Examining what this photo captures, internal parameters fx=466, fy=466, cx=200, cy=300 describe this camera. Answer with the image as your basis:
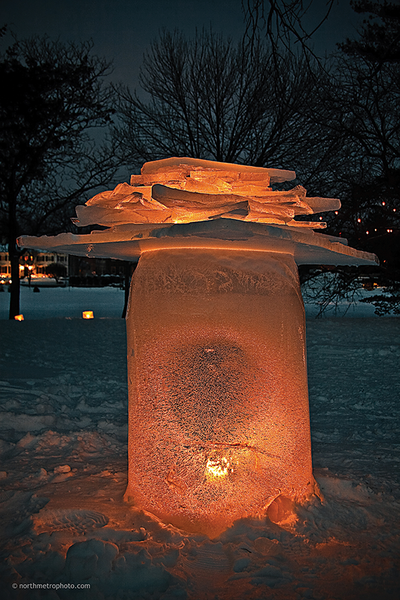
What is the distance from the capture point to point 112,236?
2.78m

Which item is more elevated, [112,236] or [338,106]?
[338,106]

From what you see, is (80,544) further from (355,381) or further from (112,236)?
(355,381)

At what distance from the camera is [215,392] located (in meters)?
2.67

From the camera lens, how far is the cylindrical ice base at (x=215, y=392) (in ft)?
8.70

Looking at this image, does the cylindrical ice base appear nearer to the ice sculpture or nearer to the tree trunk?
the ice sculpture

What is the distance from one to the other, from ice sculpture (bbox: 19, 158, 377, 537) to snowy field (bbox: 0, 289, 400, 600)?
0.21 metres

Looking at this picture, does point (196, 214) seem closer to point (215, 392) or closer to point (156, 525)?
point (215, 392)

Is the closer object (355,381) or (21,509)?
(21,509)

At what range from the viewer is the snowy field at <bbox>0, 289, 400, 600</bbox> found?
2.12m

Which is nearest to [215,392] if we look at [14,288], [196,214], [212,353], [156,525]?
[212,353]

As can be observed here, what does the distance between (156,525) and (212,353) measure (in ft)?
3.29

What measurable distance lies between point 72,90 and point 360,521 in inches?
500

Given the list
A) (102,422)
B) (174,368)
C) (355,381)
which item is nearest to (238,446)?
(174,368)

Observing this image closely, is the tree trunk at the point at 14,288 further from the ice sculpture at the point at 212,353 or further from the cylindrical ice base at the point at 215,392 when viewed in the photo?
the cylindrical ice base at the point at 215,392
